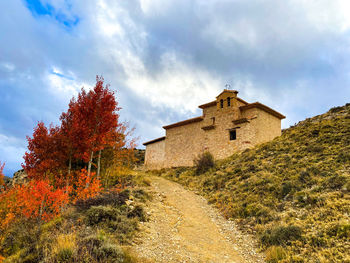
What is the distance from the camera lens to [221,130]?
25797 millimetres

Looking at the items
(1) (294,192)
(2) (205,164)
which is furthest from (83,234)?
(2) (205,164)

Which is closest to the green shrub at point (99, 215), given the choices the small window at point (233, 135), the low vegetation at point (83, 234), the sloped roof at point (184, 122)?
the low vegetation at point (83, 234)

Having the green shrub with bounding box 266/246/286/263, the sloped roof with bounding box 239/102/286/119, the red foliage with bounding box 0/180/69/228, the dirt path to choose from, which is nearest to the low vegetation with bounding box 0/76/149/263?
the red foliage with bounding box 0/180/69/228

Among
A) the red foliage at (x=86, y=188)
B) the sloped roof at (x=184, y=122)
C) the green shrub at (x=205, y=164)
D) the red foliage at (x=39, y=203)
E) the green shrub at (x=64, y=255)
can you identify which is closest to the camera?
the green shrub at (x=64, y=255)

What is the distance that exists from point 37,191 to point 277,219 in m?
11.2

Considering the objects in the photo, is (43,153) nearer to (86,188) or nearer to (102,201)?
(86,188)

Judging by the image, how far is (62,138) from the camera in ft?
49.4

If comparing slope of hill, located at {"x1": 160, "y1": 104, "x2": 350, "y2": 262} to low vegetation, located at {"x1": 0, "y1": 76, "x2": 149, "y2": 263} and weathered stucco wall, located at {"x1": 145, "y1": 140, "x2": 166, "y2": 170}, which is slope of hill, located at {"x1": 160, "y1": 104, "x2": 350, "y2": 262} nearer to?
low vegetation, located at {"x1": 0, "y1": 76, "x2": 149, "y2": 263}

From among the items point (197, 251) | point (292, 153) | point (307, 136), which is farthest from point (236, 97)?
point (197, 251)

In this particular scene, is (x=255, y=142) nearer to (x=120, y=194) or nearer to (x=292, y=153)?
(x=292, y=153)

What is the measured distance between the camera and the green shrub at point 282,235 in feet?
26.1

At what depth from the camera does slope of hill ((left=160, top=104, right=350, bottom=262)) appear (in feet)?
24.2

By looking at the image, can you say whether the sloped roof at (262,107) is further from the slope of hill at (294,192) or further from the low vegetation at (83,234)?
the low vegetation at (83,234)

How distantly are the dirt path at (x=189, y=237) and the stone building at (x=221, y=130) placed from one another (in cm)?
1193
